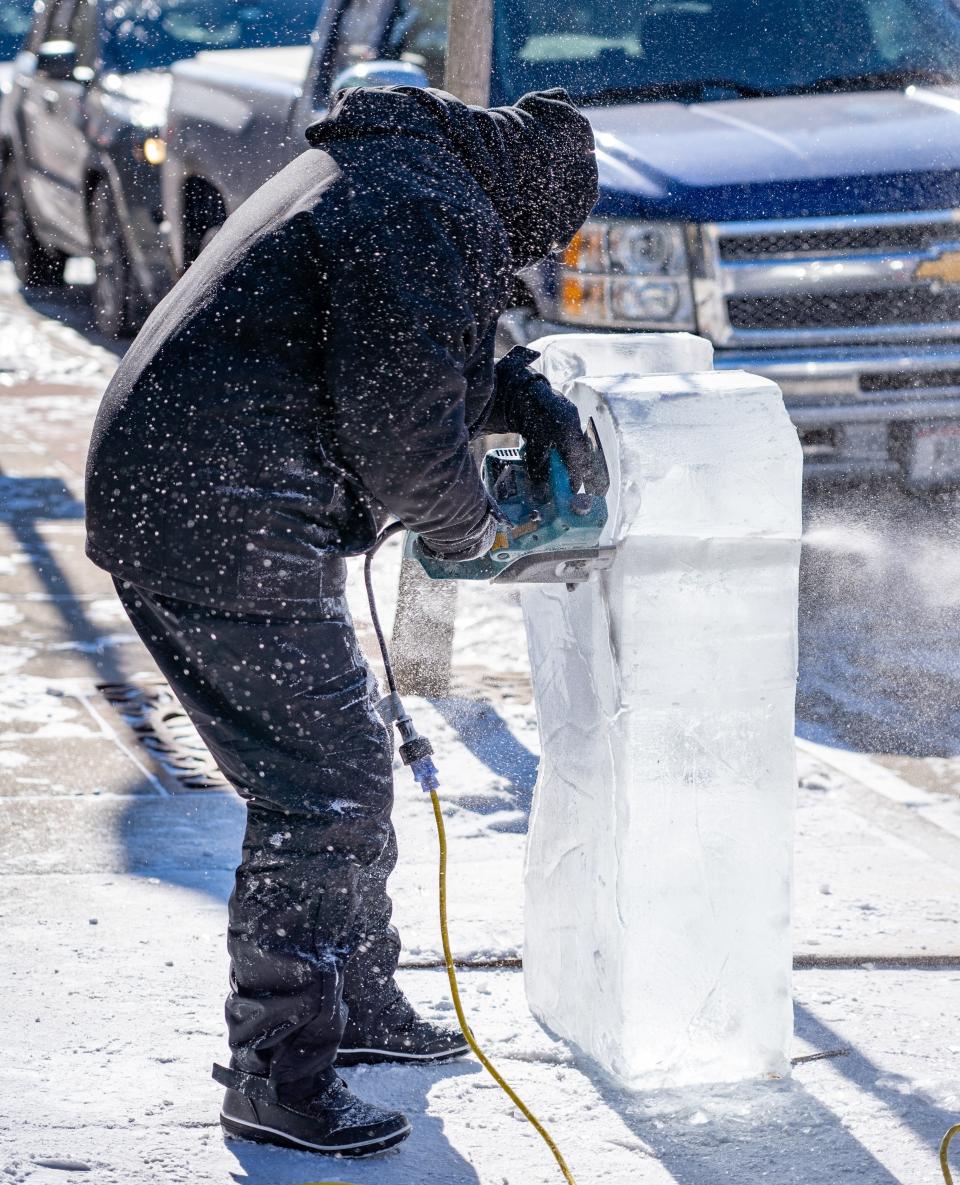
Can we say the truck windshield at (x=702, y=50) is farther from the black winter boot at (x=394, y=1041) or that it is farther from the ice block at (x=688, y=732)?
the black winter boot at (x=394, y=1041)

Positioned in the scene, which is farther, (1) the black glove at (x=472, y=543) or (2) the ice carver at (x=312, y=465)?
(1) the black glove at (x=472, y=543)

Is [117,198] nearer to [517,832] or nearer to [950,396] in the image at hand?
[950,396]

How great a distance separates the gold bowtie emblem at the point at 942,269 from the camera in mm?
5953

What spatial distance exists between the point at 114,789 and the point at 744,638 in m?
1.99

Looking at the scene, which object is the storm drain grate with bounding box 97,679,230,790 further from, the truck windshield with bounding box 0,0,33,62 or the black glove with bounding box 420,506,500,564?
the truck windshield with bounding box 0,0,33,62

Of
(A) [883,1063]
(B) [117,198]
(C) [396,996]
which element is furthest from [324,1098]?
(B) [117,198]

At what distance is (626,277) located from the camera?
19.2ft

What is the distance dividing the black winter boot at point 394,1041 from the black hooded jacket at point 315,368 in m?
0.84

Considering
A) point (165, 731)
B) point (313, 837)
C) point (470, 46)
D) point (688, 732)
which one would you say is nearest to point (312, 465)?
point (313, 837)

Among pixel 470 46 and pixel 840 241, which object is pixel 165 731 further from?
pixel 840 241

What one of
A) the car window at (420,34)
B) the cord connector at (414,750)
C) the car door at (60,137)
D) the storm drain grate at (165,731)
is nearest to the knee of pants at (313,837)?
the cord connector at (414,750)

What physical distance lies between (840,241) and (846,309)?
8.6 inches

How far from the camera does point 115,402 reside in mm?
2814

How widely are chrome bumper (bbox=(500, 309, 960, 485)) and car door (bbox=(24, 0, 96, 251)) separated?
5239 millimetres
